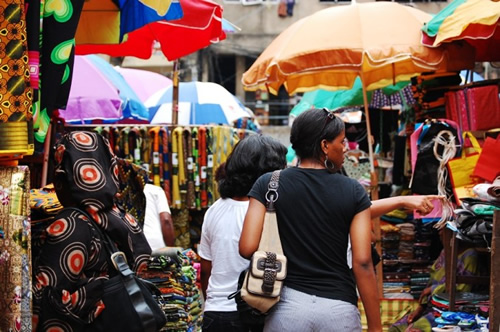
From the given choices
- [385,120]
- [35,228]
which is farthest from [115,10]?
[385,120]

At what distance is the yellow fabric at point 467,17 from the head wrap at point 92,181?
372 centimetres

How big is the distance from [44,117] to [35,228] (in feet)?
1.84

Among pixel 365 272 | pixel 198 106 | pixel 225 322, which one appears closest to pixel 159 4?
pixel 225 322

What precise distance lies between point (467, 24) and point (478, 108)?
3.57ft

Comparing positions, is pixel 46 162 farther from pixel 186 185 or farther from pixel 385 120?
pixel 385 120

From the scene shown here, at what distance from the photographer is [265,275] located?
3535 millimetres

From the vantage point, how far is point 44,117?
3.83 meters

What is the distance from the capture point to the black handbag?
3.44m

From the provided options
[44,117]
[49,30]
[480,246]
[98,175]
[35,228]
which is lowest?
[480,246]

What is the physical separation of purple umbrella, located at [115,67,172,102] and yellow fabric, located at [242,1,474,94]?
7.26m

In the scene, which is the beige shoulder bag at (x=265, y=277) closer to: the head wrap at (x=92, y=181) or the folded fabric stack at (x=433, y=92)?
the head wrap at (x=92, y=181)

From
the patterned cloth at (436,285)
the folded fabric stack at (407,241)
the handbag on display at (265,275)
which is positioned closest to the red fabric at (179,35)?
the handbag on display at (265,275)

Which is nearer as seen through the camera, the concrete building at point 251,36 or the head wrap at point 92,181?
the head wrap at point 92,181

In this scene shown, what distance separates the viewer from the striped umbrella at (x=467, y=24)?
20.8ft
